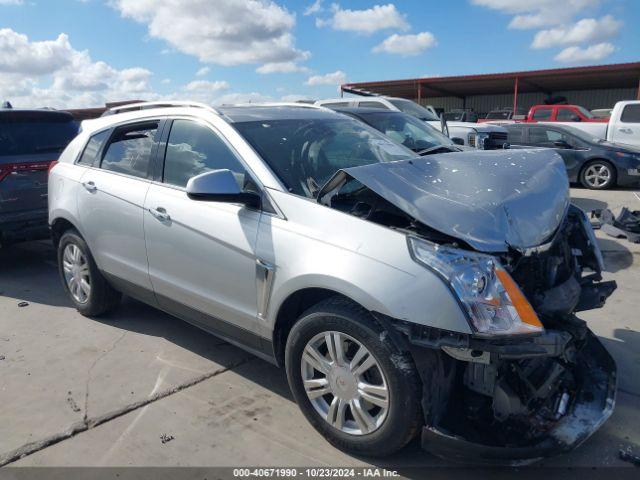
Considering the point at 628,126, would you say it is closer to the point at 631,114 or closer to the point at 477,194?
the point at 631,114

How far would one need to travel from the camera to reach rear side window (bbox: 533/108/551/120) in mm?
15797

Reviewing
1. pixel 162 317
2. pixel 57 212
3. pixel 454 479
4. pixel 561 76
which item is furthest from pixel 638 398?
pixel 561 76

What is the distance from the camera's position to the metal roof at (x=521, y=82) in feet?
74.3

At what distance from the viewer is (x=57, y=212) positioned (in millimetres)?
4602

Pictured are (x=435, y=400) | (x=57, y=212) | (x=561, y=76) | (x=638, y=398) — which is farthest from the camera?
(x=561, y=76)

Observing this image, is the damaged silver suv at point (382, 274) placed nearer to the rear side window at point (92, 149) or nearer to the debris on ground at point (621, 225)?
the rear side window at point (92, 149)

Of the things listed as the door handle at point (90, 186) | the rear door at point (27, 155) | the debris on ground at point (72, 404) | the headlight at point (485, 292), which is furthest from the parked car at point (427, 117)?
the headlight at point (485, 292)

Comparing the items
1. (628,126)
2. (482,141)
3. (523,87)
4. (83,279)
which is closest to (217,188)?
(83,279)

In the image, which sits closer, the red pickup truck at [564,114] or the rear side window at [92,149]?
the rear side window at [92,149]

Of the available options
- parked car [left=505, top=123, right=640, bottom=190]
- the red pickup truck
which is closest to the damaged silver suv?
parked car [left=505, top=123, right=640, bottom=190]

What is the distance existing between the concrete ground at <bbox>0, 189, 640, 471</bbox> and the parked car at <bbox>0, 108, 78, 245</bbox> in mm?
1215

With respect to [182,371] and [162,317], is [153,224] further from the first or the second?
[162,317]

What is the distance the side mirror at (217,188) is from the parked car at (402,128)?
5.01m

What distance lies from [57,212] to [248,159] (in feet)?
7.80
